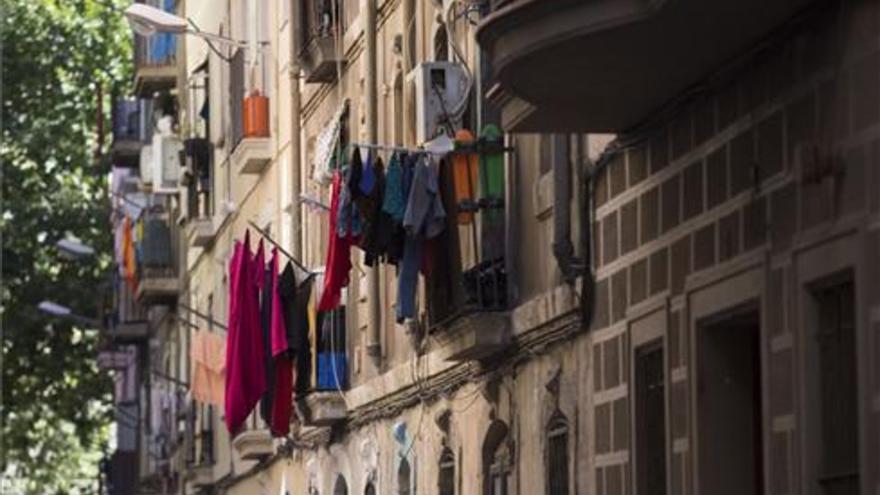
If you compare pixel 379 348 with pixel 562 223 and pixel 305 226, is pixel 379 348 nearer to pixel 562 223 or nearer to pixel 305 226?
pixel 305 226

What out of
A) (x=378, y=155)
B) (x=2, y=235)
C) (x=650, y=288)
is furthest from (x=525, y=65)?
(x=2, y=235)

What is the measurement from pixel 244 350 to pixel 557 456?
10.7 m

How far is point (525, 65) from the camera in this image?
17578mm

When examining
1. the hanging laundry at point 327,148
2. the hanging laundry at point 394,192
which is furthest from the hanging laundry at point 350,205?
the hanging laundry at point 327,148

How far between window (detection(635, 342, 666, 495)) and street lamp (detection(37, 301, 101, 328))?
43.2 metres

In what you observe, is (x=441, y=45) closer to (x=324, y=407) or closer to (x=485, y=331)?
(x=485, y=331)

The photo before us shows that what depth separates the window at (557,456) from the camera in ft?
70.1

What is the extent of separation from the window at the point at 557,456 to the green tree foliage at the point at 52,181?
42.5 m

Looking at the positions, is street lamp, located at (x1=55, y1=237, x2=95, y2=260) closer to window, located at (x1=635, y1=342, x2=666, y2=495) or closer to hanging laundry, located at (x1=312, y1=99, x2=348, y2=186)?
hanging laundry, located at (x1=312, y1=99, x2=348, y2=186)

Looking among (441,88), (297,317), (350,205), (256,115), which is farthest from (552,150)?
(256,115)

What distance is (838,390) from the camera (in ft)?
49.6

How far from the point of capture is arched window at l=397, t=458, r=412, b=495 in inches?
1121

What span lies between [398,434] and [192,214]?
20.1 m

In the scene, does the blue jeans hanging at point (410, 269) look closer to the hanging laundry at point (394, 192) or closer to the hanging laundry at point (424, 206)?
the hanging laundry at point (424, 206)
